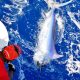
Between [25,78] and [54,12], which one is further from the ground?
[54,12]

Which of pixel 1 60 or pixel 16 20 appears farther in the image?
pixel 16 20

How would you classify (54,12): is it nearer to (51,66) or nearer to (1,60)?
(51,66)

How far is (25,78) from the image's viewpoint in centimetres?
200

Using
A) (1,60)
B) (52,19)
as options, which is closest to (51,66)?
(52,19)

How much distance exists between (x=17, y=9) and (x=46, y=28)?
18cm

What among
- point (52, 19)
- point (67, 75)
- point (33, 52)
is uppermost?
point (52, 19)

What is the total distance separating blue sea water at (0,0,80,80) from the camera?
2.01 metres

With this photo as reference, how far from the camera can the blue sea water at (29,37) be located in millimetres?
2008

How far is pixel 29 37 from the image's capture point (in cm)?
203

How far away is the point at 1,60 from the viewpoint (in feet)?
4.87

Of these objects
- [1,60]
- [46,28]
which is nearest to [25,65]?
[46,28]

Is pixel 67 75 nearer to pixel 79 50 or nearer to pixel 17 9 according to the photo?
pixel 79 50

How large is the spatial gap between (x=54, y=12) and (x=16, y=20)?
0.20 meters

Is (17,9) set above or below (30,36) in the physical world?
above
